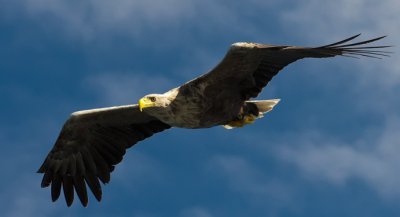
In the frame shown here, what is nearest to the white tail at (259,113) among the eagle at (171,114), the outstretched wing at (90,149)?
the eagle at (171,114)

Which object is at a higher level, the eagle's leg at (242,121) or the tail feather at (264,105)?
the tail feather at (264,105)

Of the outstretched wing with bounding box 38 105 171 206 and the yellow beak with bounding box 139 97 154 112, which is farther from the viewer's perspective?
the outstretched wing with bounding box 38 105 171 206

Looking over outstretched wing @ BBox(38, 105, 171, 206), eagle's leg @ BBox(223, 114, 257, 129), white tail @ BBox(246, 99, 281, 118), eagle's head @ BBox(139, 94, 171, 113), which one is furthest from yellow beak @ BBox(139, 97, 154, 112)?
white tail @ BBox(246, 99, 281, 118)

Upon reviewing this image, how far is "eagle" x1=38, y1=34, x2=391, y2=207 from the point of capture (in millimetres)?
14102

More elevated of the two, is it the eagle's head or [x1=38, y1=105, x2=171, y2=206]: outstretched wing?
the eagle's head

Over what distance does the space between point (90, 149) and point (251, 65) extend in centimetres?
408

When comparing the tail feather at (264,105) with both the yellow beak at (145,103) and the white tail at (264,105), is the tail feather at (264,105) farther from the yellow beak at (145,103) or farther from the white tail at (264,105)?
the yellow beak at (145,103)

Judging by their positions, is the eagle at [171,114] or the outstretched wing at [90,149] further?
the outstretched wing at [90,149]

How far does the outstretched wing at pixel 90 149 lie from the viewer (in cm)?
1645

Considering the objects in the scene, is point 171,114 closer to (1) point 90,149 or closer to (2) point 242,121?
(2) point 242,121

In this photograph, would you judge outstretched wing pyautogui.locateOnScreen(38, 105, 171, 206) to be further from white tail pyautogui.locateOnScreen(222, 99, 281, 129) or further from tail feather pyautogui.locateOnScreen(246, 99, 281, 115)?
tail feather pyautogui.locateOnScreen(246, 99, 281, 115)

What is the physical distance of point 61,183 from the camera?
1702 centimetres

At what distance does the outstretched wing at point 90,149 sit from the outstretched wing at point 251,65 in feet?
7.40

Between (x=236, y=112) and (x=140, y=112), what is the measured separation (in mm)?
2181
